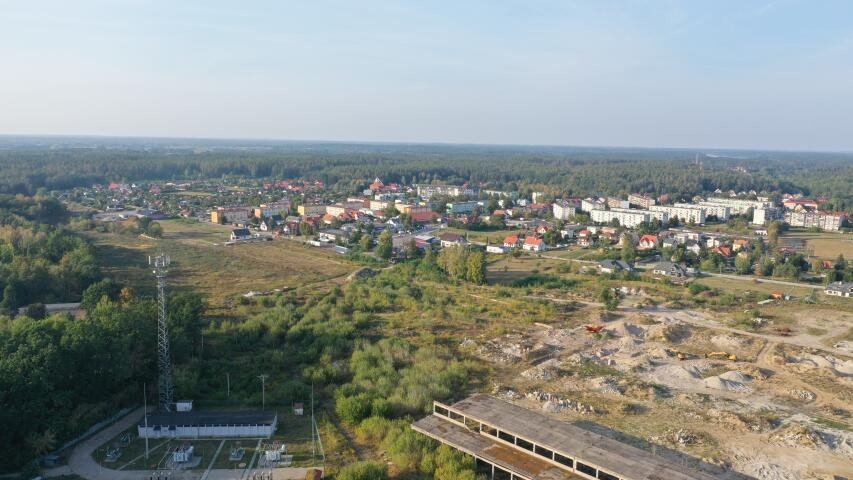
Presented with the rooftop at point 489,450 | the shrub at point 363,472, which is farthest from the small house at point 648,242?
the shrub at point 363,472

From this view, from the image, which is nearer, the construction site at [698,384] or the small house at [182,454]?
the small house at [182,454]

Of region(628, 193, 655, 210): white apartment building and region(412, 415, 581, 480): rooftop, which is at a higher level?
region(628, 193, 655, 210): white apartment building

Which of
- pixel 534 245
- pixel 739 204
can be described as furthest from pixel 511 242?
pixel 739 204

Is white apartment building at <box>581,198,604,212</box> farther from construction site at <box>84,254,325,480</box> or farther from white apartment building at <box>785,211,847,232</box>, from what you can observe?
construction site at <box>84,254,325,480</box>

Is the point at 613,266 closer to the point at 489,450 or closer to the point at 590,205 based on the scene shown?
the point at 489,450

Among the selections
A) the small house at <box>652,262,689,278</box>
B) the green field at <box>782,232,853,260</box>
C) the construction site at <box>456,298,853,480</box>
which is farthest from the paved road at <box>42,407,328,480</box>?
the green field at <box>782,232,853,260</box>

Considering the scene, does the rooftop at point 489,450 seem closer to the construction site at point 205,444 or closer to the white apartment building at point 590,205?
the construction site at point 205,444
